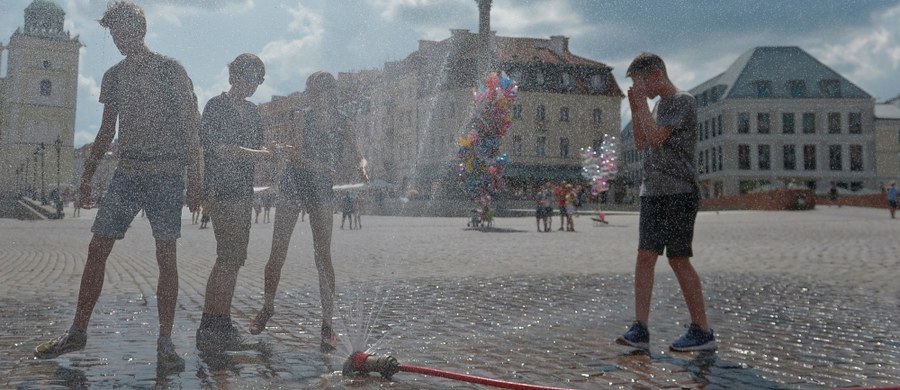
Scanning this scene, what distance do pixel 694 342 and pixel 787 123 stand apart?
171 ft

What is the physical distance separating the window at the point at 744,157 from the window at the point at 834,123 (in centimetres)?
525

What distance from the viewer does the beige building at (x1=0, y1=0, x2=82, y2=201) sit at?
2575 cm

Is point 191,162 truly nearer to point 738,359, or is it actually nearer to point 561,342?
point 561,342

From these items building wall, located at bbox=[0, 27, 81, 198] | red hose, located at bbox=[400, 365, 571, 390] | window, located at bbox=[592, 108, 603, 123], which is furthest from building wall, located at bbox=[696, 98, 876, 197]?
red hose, located at bbox=[400, 365, 571, 390]

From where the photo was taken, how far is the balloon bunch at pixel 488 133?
22.1 metres

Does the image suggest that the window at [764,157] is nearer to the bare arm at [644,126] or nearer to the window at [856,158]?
the window at [856,158]

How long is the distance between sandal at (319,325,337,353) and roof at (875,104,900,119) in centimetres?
7251

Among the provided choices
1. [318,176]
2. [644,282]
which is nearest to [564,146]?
[644,282]

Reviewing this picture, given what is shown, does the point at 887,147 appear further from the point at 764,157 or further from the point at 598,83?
the point at 598,83

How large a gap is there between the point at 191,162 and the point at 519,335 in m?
2.11

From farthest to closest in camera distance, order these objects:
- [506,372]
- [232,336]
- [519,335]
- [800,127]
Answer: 1. [800,127]
2. [519,335]
3. [232,336]
4. [506,372]

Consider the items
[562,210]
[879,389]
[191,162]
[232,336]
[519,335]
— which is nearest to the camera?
[879,389]

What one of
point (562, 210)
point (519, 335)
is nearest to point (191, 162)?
point (519, 335)

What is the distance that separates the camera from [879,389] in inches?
113
